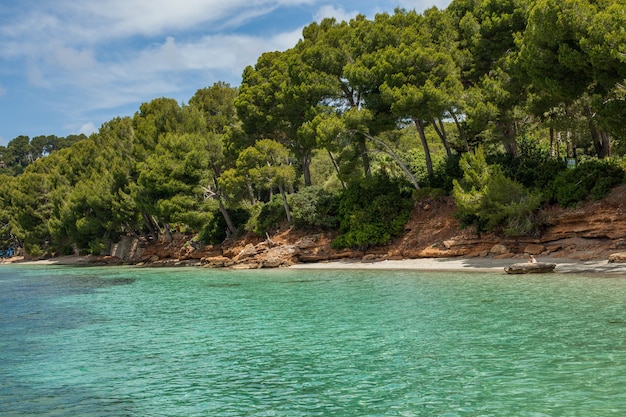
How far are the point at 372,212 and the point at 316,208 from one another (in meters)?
4.60

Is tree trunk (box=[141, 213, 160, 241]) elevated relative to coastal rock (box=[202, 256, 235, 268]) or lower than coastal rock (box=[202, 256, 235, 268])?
elevated

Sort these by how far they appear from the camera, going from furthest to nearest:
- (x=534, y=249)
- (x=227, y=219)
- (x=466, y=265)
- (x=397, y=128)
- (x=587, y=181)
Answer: (x=227, y=219), (x=397, y=128), (x=466, y=265), (x=534, y=249), (x=587, y=181)

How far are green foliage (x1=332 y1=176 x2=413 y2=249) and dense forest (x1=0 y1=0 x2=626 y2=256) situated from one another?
0.30 feet

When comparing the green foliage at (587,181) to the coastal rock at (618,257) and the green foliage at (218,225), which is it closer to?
the coastal rock at (618,257)

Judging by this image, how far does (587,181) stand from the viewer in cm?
2406

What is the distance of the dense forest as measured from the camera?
21.5 meters

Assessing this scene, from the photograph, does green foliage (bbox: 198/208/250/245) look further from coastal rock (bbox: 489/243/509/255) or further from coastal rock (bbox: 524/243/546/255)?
coastal rock (bbox: 524/243/546/255)

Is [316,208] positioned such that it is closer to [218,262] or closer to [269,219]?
[269,219]

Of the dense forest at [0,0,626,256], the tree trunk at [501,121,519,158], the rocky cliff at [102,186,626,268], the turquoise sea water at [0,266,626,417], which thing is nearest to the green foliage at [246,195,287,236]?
the dense forest at [0,0,626,256]

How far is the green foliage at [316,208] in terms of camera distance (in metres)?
34.1

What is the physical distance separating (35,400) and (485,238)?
73.1 ft

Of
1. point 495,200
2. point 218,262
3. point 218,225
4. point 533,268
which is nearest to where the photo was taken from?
point 533,268

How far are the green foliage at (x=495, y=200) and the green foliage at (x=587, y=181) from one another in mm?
1278

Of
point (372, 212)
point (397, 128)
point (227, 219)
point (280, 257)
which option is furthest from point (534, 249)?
point (227, 219)
